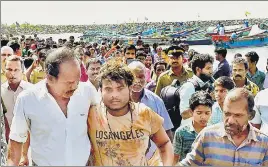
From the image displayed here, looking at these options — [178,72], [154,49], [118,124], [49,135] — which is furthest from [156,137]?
[154,49]

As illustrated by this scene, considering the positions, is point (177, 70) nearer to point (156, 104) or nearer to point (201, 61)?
point (201, 61)

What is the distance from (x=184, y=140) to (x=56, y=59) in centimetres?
113

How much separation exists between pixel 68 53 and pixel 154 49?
698 cm

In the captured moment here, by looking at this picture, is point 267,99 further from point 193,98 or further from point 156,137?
point 156,137

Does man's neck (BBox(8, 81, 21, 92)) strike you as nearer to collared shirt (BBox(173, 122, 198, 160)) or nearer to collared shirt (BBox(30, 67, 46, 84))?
collared shirt (BBox(30, 67, 46, 84))

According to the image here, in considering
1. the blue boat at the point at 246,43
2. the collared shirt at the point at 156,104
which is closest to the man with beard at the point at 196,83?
the collared shirt at the point at 156,104

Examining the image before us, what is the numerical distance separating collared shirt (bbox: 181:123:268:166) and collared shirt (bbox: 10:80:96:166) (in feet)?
1.89

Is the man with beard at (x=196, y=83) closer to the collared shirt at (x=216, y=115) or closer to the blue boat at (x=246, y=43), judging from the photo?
the collared shirt at (x=216, y=115)

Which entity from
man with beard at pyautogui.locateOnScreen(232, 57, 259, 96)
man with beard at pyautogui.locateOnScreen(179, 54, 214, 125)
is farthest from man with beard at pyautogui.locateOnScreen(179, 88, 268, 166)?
man with beard at pyautogui.locateOnScreen(232, 57, 259, 96)

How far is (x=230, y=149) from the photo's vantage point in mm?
2162

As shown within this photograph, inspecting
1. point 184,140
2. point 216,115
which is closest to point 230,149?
point 184,140

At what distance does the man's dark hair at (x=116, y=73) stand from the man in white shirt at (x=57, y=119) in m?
0.13

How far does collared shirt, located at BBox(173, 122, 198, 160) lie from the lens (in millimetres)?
2951

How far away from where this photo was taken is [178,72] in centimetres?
452
